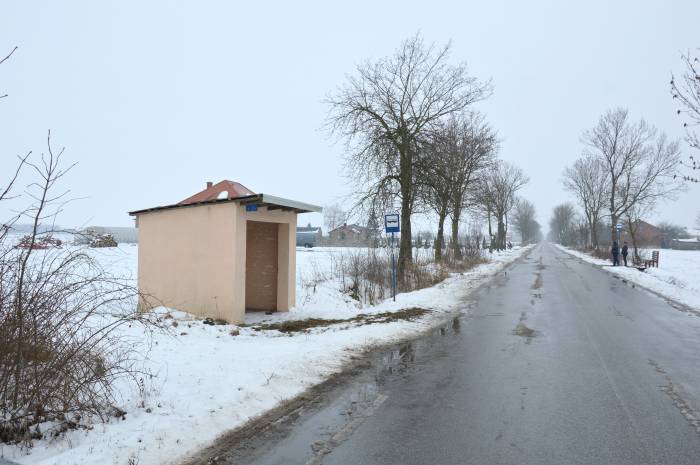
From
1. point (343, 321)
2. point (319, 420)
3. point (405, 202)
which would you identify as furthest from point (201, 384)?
point (405, 202)

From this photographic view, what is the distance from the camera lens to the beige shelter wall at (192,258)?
10.8m

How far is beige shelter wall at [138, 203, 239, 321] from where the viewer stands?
10844 mm

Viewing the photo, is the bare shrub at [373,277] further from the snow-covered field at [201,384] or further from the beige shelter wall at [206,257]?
the snow-covered field at [201,384]

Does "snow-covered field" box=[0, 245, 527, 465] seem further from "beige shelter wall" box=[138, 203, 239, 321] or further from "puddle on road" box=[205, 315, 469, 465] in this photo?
"beige shelter wall" box=[138, 203, 239, 321]

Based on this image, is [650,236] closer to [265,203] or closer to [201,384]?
[265,203]

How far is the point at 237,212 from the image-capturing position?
34.9 ft

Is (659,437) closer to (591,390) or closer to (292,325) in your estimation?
(591,390)

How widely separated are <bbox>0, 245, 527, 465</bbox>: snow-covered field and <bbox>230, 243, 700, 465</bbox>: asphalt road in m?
0.56

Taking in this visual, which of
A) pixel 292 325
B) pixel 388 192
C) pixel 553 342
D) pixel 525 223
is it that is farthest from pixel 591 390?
pixel 525 223

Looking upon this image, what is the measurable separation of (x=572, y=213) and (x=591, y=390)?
108 metres

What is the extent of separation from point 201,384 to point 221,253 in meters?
5.57

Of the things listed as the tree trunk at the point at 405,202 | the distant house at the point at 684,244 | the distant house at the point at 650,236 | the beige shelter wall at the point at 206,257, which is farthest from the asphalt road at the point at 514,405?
the distant house at the point at 684,244

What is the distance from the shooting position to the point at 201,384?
18.6 feet

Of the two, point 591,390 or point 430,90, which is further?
point 430,90
